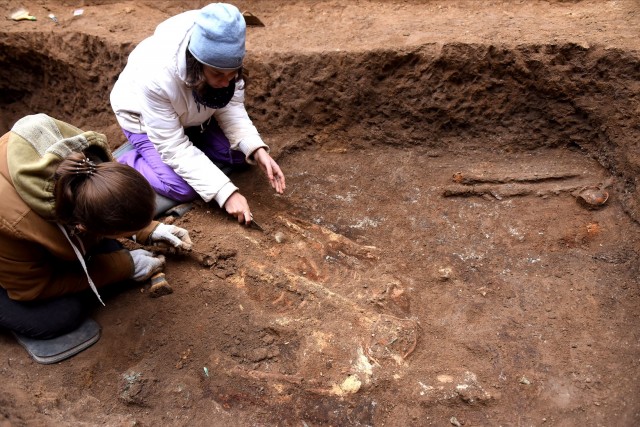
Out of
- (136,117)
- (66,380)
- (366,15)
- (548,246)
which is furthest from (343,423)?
(366,15)

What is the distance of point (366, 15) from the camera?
364 centimetres

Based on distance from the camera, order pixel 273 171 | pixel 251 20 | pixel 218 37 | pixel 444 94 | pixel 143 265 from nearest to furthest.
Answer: pixel 218 37, pixel 143 265, pixel 273 171, pixel 444 94, pixel 251 20

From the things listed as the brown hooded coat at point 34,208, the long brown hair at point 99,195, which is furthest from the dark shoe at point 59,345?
the long brown hair at point 99,195

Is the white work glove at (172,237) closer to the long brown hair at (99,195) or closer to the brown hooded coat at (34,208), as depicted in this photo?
the brown hooded coat at (34,208)

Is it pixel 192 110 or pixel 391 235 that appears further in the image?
pixel 391 235

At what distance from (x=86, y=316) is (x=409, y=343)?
4.59 feet

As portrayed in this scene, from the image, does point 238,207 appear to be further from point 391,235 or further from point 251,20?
point 251,20

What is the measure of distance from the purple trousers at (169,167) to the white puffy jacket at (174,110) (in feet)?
0.30


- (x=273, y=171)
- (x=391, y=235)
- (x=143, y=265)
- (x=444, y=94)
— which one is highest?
(x=444, y=94)

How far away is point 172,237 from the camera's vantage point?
8.17 ft

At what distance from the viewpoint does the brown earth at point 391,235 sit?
83.2 inches

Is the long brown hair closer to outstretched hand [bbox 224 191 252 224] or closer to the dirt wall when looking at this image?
outstretched hand [bbox 224 191 252 224]

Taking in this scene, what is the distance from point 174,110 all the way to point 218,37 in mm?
603

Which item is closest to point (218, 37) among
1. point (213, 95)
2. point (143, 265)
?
point (213, 95)
